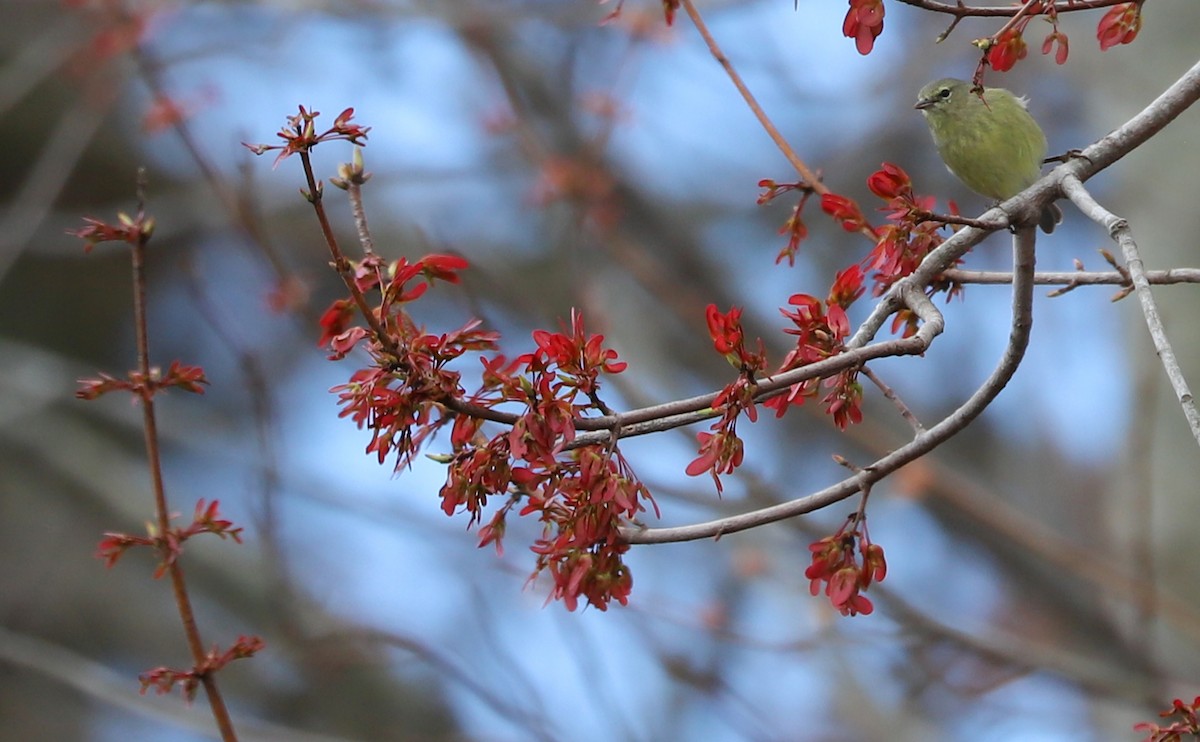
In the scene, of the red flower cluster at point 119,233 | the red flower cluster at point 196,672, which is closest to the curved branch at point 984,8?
the red flower cluster at point 119,233

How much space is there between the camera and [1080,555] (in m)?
3.94

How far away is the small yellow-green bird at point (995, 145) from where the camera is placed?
2.52 metres

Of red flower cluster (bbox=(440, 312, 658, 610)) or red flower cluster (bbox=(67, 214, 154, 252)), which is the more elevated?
red flower cluster (bbox=(67, 214, 154, 252))

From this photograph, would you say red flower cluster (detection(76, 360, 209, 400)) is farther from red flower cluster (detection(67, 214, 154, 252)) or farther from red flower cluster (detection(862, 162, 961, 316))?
red flower cluster (detection(862, 162, 961, 316))

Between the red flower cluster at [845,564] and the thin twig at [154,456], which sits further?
the thin twig at [154,456]

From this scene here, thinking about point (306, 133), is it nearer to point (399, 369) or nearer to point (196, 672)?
point (399, 369)

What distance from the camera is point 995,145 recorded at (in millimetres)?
2537

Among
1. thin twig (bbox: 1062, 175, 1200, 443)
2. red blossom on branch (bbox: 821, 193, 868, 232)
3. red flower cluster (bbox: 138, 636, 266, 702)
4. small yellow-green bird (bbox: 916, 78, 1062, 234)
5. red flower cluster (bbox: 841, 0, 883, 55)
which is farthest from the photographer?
small yellow-green bird (bbox: 916, 78, 1062, 234)

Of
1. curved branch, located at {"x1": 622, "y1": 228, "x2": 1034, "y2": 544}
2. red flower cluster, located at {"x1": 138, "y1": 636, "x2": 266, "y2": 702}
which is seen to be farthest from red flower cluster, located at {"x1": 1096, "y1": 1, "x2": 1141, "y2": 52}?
red flower cluster, located at {"x1": 138, "y1": 636, "x2": 266, "y2": 702}

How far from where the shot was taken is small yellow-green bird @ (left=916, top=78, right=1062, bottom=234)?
2523 millimetres

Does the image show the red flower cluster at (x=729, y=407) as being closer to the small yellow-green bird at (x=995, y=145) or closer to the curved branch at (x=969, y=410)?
the curved branch at (x=969, y=410)

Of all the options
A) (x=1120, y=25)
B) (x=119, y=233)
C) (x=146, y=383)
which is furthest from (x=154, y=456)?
(x=1120, y=25)

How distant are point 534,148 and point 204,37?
9.40ft

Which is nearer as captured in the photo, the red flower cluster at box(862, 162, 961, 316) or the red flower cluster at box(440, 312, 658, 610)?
the red flower cluster at box(440, 312, 658, 610)
